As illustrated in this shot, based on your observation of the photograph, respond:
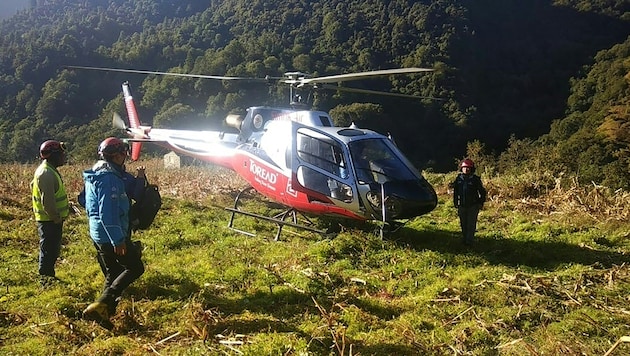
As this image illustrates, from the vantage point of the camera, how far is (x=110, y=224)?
4543 mm

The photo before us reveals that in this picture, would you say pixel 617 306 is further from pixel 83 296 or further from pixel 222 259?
pixel 83 296

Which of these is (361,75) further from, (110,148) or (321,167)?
(110,148)

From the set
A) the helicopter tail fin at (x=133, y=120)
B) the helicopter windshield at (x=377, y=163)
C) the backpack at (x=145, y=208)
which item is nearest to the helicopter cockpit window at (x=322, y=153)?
the helicopter windshield at (x=377, y=163)

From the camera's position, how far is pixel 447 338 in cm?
446

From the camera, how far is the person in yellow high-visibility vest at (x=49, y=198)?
18.8ft

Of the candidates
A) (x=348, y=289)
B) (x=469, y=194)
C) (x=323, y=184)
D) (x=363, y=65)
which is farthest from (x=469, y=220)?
(x=363, y=65)

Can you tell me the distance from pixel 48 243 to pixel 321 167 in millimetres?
4221

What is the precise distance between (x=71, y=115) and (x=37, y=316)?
5038cm

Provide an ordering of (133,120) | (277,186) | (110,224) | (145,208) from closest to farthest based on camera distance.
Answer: (110,224) < (145,208) < (277,186) < (133,120)

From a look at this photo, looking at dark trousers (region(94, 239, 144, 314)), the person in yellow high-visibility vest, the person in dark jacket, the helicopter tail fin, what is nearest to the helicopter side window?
the person in dark jacket

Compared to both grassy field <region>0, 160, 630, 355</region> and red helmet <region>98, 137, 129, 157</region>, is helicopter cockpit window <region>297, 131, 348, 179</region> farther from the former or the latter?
red helmet <region>98, 137, 129, 157</region>

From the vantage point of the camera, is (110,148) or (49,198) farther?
(49,198)

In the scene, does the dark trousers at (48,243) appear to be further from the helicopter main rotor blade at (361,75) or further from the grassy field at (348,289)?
the helicopter main rotor blade at (361,75)

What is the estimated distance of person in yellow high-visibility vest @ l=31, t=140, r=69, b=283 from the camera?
5.72 meters
